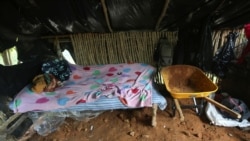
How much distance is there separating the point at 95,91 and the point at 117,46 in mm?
1201

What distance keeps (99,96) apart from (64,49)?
1565 mm

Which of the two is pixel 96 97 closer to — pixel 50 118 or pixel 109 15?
pixel 50 118

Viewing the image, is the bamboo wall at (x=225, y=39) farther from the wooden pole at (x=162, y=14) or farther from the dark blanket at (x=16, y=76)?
the dark blanket at (x=16, y=76)

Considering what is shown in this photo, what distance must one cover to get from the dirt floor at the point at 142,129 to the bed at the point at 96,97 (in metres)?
0.21

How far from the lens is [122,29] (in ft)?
11.2

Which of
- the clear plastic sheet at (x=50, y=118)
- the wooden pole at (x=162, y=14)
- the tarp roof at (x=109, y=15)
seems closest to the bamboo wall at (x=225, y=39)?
the tarp roof at (x=109, y=15)

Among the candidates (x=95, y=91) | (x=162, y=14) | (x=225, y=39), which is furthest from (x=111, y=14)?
(x=225, y=39)

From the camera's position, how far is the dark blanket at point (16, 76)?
100 inches

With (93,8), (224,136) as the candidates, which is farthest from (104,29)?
(224,136)

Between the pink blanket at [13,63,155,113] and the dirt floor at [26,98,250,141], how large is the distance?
1.37 feet

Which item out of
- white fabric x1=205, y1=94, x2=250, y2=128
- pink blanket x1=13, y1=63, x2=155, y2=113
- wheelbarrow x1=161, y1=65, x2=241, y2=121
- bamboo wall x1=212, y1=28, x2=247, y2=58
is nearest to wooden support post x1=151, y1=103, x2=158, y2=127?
pink blanket x1=13, y1=63, x2=155, y2=113

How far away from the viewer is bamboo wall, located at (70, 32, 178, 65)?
11.5 ft

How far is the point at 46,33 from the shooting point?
3.60m

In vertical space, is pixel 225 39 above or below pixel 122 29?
below
